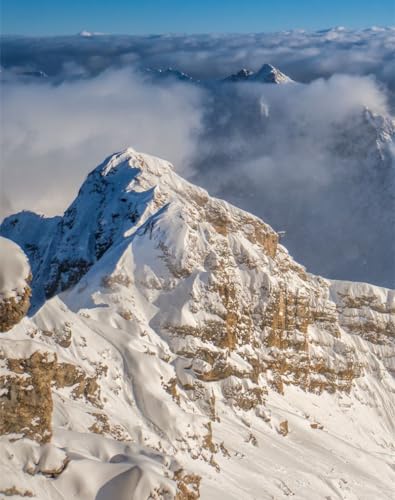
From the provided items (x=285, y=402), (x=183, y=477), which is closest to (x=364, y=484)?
(x=285, y=402)

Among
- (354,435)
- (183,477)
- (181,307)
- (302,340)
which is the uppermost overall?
(183,477)

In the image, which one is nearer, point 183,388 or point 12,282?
point 12,282

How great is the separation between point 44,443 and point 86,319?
65397 millimetres

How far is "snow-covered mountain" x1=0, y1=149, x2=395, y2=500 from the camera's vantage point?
7806cm

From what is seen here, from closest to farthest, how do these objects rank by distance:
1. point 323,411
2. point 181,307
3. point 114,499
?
point 114,499 → point 181,307 → point 323,411

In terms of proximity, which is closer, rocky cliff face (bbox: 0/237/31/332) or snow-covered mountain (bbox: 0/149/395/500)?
rocky cliff face (bbox: 0/237/31/332)

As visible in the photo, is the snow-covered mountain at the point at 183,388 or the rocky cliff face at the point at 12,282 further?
the snow-covered mountain at the point at 183,388

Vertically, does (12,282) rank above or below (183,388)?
above

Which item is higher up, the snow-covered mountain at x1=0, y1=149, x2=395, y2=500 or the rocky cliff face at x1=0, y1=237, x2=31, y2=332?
the rocky cliff face at x1=0, y1=237, x2=31, y2=332

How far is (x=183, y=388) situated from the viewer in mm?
147000

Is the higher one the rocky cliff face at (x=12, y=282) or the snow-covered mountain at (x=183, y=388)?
the rocky cliff face at (x=12, y=282)

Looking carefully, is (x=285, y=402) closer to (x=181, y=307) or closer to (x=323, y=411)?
(x=323, y=411)

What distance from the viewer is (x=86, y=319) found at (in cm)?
14250

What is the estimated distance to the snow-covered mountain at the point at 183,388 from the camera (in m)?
78.1
